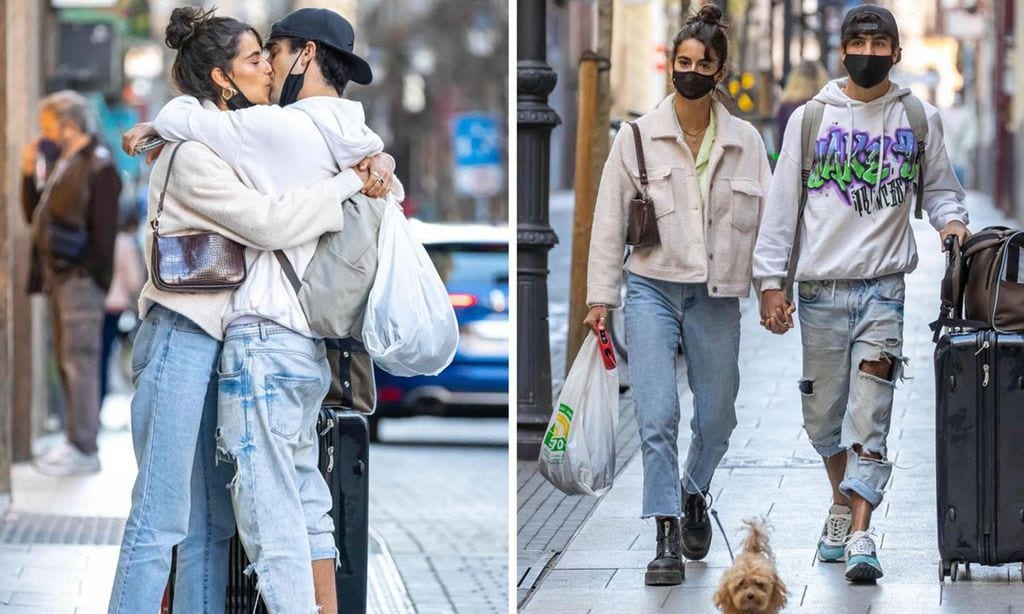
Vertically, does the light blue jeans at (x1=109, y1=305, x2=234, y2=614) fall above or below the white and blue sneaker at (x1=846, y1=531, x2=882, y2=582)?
above

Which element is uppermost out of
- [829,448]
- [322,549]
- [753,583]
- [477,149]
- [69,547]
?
[477,149]

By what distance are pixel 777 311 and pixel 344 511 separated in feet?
5.25

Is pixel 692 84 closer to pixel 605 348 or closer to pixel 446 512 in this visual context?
pixel 605 348

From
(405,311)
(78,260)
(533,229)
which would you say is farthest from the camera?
(78,260)

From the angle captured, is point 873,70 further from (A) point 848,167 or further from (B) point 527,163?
(B) point 527,163

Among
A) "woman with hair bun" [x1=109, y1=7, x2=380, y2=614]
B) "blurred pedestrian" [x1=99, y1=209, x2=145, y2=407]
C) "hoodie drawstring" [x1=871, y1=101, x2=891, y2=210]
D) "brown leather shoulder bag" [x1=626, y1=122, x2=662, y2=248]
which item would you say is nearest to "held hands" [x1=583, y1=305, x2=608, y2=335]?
"brown leather shoulder bag" [x1=626, y1=122, x2=662, y2=248]

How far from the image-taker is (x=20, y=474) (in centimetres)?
1283

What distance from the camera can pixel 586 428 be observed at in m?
6.75

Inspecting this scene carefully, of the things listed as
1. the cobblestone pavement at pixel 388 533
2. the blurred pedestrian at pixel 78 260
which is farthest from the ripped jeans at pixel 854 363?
the blurred pedestrian at pixel 78 260

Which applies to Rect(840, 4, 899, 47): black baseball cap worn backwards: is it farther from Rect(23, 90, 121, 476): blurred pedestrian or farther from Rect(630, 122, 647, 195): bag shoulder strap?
Rect(23, 90, 121, 476): blurred pedestrian

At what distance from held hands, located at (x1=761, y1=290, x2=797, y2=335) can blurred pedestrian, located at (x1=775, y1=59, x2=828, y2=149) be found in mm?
505

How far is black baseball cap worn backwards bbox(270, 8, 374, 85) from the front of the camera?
18.9 ft

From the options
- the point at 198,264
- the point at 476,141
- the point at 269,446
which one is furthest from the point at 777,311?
the point at 476,141

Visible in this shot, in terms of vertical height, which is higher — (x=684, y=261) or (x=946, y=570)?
(x=684, y=261)
